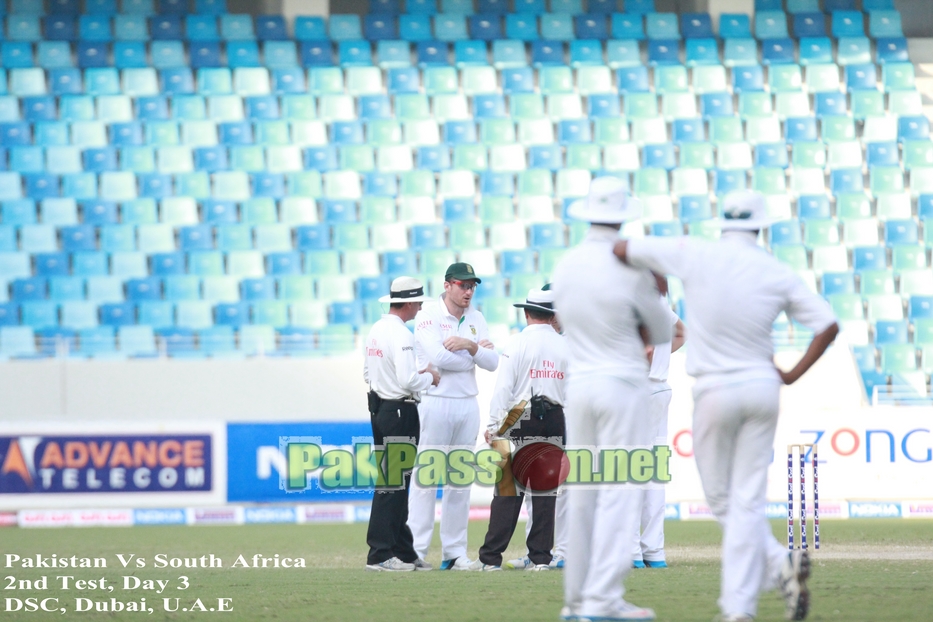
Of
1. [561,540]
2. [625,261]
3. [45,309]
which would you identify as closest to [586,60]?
[45,309]

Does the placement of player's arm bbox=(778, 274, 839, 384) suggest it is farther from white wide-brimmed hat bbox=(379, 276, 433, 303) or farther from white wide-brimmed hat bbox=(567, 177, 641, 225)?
white wide-brimmed hat bbox=(379, 276, 433, 303)

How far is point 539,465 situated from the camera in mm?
9016

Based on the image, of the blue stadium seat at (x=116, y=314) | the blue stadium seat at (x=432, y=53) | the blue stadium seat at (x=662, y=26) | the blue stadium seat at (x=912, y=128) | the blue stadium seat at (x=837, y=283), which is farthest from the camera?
the blue stadium seat at (x=662, y=26)

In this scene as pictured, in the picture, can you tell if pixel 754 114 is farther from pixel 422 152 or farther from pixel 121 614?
pixel 121 614

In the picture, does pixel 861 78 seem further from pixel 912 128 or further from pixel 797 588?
pixel 797 588

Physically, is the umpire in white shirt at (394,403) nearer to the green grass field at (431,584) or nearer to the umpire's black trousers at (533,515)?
the green grass field at (431,584)

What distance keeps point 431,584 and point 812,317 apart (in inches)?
130

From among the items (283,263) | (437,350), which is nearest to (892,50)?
(283,263)

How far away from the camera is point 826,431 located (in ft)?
52.6

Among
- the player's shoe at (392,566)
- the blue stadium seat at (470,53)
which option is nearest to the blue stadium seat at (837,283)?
the blue stadium seat at (470,53)

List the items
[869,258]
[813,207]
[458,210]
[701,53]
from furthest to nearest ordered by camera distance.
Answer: [701,53]
[813,207]
[458,210]
[869,258]

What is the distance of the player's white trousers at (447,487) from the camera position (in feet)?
30.7

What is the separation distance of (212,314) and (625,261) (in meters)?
14.5

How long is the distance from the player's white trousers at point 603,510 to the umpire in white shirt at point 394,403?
332 centimetres
